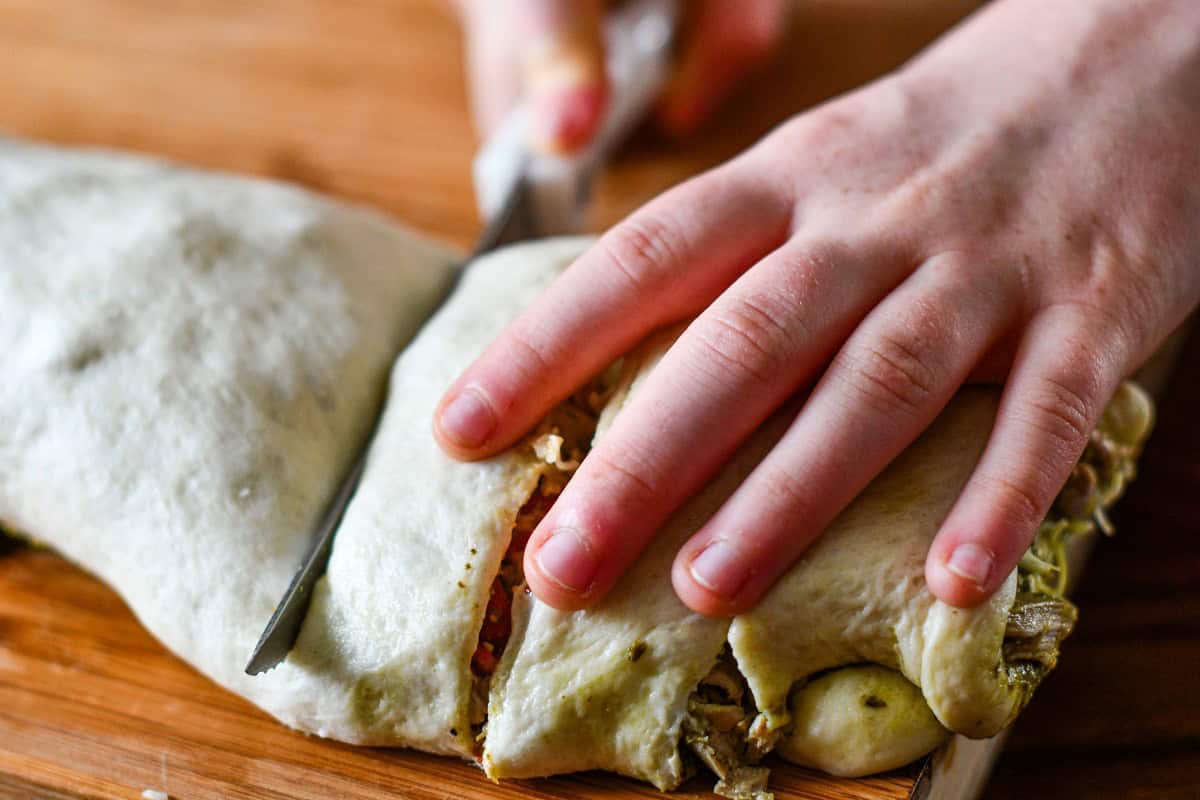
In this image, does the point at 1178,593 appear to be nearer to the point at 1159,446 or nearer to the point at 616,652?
the point at 1159,446

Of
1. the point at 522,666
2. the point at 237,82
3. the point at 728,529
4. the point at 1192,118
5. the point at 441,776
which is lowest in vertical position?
the point at 237,82

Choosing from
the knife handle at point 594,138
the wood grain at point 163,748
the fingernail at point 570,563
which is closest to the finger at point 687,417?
the fingernail at point 570,563

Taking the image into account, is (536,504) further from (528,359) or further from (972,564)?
(972,564)

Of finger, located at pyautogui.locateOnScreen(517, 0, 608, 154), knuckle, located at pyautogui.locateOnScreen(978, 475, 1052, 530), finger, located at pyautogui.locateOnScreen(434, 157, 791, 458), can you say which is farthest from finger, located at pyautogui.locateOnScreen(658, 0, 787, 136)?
knuckle, located at pyautogui.locateOnScreen(978, 475, 1052, 530)

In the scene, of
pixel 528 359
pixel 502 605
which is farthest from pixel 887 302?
pixel 502 605

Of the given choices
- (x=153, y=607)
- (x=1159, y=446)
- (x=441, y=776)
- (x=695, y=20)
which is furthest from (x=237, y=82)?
(x=1159, y=446)
